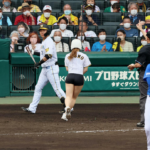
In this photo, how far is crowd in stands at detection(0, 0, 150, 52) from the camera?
43.2ft

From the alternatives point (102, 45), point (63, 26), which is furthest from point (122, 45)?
point (63, 26)

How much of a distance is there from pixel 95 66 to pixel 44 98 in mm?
2037

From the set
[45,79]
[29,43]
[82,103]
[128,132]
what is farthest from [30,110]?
[29,43]

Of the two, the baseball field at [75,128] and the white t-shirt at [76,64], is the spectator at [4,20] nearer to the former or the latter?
the baseball field at [75,128]

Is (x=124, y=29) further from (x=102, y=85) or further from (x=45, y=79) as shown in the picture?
(x=45, y=79)

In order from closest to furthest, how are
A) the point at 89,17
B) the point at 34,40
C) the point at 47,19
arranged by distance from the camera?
the point at 34,40 → the point at 89,17 → the point at 47,19

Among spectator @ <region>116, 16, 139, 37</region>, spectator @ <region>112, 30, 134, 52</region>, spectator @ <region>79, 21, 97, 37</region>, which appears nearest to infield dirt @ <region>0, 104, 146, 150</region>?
spectator @ <region>112, 30, 134, 52</region>

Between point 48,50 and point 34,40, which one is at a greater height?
point 34,40

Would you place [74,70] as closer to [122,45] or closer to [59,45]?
[59,45]

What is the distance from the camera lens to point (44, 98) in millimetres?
12445

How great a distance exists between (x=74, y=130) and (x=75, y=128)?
22cm

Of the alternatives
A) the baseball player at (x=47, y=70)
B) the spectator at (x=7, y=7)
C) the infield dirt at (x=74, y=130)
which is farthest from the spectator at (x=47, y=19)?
the baseball player at (x=47, y=70)

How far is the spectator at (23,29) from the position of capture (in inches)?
544

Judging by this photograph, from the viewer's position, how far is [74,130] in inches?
277
